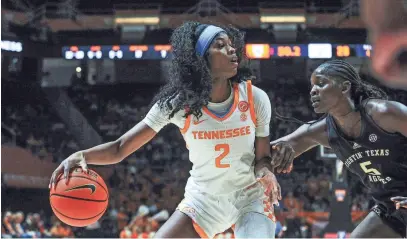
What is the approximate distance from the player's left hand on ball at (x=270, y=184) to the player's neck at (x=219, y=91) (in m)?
0.41

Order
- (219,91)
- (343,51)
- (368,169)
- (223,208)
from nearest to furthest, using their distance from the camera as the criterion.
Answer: (223,208)
(219,91)
(368,169)
(343,51)

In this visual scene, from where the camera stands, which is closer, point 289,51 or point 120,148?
point 120,148

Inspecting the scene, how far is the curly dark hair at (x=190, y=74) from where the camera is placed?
280cm

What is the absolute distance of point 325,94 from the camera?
9.76ft

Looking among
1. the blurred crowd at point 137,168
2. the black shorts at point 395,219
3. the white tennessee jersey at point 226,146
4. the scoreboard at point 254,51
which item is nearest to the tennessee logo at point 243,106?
the white tennessee jersey at point 226,146

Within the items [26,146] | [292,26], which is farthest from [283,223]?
[26,146]

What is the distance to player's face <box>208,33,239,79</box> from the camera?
2.78 metres

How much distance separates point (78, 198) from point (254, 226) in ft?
2.85

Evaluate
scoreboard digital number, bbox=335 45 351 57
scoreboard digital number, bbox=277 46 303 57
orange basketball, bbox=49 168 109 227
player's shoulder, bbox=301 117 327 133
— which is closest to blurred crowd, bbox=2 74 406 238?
scoreboard digital number, bbox=277 46 303 57

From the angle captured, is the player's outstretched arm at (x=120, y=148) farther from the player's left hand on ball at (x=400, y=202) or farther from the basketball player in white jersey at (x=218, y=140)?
the player's left hand on ball at (x=400, y=202)

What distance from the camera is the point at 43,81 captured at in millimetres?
16875

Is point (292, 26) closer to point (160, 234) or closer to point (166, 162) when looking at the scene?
point (166, 162)

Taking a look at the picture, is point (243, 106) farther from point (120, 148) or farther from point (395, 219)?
point (395, 219)

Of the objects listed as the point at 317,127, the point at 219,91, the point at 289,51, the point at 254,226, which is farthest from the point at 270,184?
the point at 289,51
